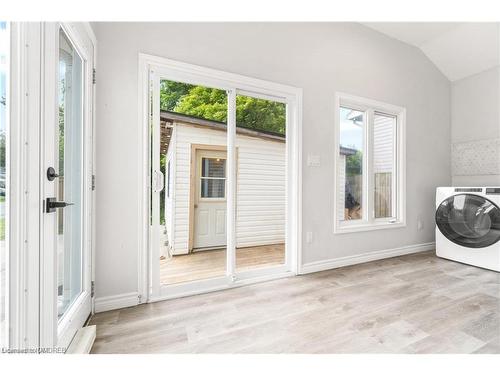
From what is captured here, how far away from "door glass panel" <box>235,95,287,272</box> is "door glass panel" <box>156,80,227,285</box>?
20cm

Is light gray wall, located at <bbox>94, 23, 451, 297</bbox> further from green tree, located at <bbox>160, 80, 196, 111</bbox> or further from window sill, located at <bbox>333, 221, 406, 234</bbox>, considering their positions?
green tree, located at <bbox>160, 80, 196, 111</bbox>

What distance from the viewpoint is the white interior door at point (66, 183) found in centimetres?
106

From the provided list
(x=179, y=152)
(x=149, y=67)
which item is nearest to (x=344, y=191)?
(x=179, y=152)

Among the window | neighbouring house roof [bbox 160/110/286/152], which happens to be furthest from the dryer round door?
the window

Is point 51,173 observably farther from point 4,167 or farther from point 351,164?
point 351,164

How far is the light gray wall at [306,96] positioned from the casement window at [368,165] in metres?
0.13

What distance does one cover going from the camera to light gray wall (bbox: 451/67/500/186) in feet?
11.1

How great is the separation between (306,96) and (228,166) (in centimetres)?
117

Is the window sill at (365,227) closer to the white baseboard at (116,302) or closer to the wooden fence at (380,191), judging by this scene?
the wooden fence at (380,191)

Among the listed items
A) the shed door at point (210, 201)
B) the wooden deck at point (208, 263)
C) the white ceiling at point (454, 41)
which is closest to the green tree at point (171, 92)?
the shed door at point (210, 201)

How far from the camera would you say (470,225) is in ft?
9.29
